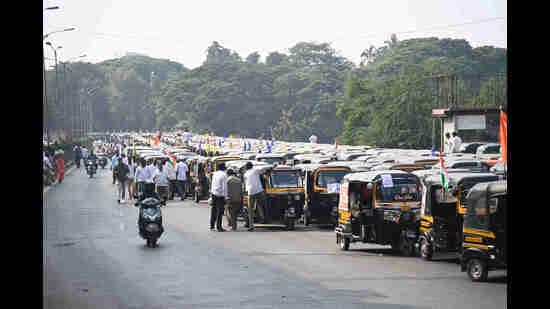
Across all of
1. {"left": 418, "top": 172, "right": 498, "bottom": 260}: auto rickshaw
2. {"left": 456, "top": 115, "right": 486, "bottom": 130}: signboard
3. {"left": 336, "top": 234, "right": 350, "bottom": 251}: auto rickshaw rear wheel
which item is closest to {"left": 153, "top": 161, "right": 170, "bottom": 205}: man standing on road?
{"left": 336, "top": 234, "right": 350, "bottom": 251}: auto rickshaw rear wheel

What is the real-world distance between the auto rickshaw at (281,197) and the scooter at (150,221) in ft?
16.1

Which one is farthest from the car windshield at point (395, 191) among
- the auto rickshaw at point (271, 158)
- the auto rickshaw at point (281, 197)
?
the auto rickshaw at point (271, 158)

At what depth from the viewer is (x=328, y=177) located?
1011 inches

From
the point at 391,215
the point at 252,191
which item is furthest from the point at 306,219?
the point at 391,215

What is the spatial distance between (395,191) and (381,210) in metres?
0.56

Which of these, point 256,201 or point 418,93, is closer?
point 256,201

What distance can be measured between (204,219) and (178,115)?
11315 centimetres

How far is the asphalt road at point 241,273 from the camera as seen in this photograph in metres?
13.6

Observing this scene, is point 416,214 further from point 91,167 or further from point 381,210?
point 91,167
